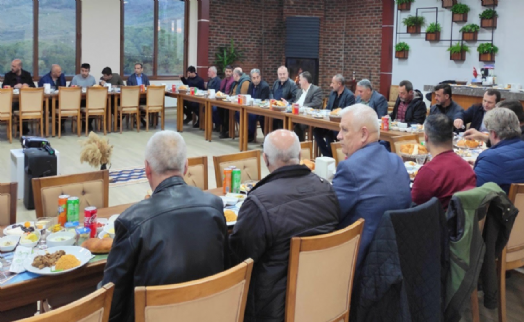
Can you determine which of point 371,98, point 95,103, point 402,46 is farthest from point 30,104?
point 402,46

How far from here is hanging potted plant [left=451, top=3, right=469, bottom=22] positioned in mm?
11367

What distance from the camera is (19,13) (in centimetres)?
1197

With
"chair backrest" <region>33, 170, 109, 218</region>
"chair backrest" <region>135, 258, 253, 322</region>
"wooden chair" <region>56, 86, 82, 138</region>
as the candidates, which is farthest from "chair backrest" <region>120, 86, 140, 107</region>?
"chair backrest" <region>135, 258, 253, 322</region>

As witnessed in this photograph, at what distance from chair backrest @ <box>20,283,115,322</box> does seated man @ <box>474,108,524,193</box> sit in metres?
2.68

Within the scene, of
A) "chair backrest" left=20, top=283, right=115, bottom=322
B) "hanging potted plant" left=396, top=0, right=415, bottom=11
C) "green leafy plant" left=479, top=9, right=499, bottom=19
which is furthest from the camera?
"hanging potted plant" left=396, top=0, right=415, bottom=11

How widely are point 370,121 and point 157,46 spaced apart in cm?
1154

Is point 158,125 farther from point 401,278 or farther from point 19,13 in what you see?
point 401,278

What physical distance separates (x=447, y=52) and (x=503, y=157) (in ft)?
29.8

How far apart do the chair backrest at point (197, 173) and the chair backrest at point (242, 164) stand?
93 millimetres

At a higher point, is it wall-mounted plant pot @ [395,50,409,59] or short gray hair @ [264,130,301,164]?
wall-mounted plant pot @ [395,50,409,59]

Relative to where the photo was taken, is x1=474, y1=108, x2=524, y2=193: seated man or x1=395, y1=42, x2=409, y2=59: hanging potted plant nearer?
x1=474, y1=108, x2=524, y2=193: seated man

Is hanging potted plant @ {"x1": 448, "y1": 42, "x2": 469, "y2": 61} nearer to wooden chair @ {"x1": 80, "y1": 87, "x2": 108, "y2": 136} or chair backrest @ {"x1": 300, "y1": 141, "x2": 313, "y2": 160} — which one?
wooden chair @ {"x1": 80, "y1": 87, "x2": 108, "y2": 136}

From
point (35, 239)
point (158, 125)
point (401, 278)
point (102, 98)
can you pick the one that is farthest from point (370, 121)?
point (158, 125)

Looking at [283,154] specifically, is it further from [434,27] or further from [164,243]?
[434,27]
